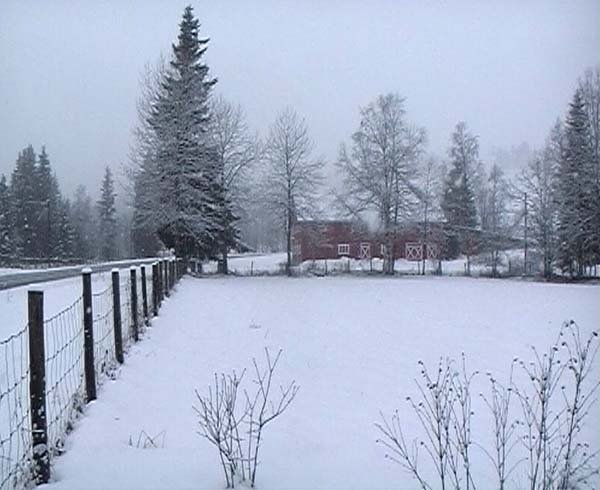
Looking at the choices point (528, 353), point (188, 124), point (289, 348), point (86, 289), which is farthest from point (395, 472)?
point (188, 124)

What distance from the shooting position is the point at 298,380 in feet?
23.3

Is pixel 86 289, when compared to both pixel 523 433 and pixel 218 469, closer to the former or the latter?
pixel 218 469

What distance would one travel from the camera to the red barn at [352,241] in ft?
131

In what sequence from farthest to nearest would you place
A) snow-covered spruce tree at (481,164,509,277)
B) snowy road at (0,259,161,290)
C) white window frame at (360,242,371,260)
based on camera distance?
white window frame at (360,242,371,260), snow-covered spruce tree at (481,164,509,277), snowy road at (0,259,161,290)

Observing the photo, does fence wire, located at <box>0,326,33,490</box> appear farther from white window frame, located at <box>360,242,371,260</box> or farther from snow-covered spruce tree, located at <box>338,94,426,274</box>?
white window frame, located at <box>360,242,371,260</box>

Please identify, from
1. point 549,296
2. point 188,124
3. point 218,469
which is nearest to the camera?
point 218,469

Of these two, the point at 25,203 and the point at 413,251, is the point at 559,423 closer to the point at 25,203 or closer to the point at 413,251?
the point at 413,251

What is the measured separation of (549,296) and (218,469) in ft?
64.7

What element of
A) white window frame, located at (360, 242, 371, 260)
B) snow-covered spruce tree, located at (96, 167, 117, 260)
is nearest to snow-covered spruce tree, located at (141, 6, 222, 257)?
white window frame, located at (360, 242, 371, 260)

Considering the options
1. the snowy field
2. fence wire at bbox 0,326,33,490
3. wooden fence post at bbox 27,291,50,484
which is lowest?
the snowy field

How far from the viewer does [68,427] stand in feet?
14.6

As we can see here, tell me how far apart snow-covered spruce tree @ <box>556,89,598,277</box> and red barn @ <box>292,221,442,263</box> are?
34.4 ft

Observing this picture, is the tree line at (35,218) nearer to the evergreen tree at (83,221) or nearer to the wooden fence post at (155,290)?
the evergreen tree at (83,221)

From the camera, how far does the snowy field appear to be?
12.9 ft
